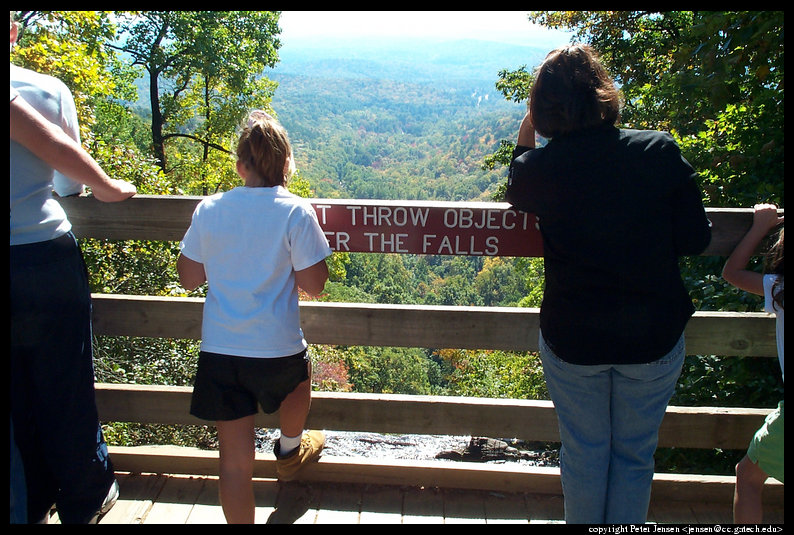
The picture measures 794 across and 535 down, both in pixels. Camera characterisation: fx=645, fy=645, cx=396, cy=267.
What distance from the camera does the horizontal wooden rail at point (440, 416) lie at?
2.54 m

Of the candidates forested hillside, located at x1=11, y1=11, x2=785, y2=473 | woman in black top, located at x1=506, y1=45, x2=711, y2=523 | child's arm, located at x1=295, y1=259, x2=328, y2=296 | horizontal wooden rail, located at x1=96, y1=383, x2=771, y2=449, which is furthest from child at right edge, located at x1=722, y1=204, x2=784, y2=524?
child's arm, located at x1=295, y1=259, x2=328, y2=296

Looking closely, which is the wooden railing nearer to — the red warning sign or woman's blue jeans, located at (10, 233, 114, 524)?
the red warning sign

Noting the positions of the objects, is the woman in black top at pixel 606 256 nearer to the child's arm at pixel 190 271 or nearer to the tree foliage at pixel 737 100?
the child's arm at pixel 190 271

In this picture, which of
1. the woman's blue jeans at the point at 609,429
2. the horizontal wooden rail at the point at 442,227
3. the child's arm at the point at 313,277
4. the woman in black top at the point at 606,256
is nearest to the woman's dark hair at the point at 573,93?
the woman in black top at the point at 606,256

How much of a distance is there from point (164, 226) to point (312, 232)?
2.55ft

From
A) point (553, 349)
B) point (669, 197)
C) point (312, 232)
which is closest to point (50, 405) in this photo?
point (312, 232)

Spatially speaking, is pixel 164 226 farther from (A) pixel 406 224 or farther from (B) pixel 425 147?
(B) pixel 425 147

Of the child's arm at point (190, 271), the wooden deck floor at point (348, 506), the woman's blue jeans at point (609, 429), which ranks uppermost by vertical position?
the child's arm at point (190, 271)

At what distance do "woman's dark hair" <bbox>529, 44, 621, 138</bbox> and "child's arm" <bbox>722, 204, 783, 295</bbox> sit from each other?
733 millimetres

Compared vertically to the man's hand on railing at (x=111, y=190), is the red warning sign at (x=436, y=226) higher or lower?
lower

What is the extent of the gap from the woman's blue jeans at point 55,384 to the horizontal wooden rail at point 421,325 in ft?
1.58

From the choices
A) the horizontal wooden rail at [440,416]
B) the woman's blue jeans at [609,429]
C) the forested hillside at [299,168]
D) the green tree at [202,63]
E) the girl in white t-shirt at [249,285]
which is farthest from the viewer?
the green tree at [202,63]

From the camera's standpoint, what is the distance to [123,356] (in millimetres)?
8742

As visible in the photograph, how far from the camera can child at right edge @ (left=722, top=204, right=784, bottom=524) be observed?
75.1 inches
